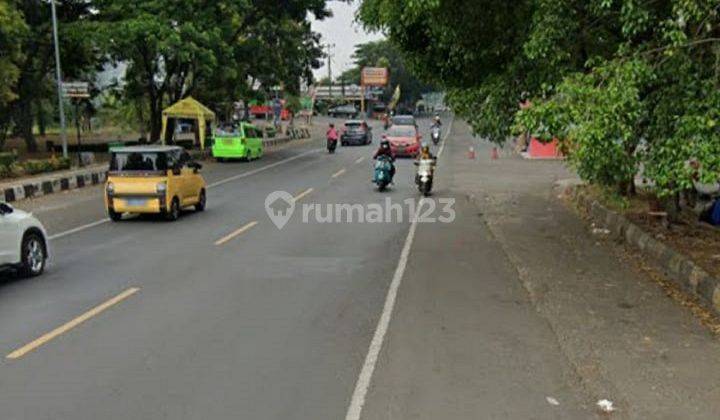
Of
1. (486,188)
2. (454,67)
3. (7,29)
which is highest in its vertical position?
(7,29)

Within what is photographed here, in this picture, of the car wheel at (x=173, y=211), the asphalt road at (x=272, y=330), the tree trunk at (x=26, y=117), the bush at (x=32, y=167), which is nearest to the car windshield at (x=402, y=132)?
the bush at (x=32, y=167)

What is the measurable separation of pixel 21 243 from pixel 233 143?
2511 centimetres

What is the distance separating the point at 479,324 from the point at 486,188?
50.9ft

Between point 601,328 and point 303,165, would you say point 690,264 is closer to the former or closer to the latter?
point 601,328

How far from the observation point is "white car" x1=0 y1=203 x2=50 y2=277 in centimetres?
1006

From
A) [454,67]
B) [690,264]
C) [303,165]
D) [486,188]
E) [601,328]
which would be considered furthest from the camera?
[303,165]

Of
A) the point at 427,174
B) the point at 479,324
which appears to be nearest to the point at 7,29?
the point at 427,174

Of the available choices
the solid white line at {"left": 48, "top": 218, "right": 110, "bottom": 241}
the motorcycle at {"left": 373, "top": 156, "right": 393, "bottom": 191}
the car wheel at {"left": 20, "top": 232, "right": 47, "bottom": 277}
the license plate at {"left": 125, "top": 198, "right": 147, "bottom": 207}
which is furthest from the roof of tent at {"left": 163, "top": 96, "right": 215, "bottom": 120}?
the car wheel at {"left": 20, "top": 232, "right": 47, "bottom": 277}

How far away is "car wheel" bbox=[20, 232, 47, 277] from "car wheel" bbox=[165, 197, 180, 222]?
209 inches

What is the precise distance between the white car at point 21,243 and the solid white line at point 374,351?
507cm

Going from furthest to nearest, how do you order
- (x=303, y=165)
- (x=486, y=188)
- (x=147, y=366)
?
(x=303, y=165) < (x=486, y=188) < (x=147, y=366)

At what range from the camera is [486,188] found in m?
23.3

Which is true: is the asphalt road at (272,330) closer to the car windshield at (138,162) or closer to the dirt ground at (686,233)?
the car windshield at (138,162)

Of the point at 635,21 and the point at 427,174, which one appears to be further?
the point at 427,174
